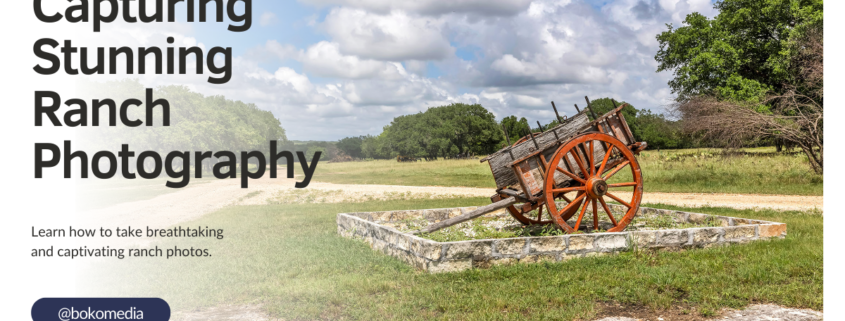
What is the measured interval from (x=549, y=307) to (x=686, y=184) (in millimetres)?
18669

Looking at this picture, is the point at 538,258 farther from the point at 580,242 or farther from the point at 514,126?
the point at 514,126

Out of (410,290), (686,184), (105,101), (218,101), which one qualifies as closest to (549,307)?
(410,290)

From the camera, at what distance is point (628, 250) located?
8.27 meters

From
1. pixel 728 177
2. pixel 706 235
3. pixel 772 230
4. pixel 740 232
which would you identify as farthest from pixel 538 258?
pixel 728 177

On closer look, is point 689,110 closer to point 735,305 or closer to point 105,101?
point 735,305

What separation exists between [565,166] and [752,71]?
2324 cm

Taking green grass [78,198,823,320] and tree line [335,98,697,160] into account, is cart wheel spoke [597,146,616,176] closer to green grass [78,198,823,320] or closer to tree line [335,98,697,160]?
green grass [78,198,823,320]

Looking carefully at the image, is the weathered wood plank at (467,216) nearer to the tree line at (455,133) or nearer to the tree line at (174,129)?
the tree line at (174,129)

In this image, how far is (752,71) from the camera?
1071 inches

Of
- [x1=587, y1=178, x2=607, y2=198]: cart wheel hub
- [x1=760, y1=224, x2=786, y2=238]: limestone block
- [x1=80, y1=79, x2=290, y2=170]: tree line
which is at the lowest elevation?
[x1=760, y1=224, x2=786, y2=238]: limestone block

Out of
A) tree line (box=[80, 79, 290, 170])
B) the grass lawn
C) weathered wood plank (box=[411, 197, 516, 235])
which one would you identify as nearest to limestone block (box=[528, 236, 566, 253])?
weathered wood plank (box=[411, 197, 516, 235])

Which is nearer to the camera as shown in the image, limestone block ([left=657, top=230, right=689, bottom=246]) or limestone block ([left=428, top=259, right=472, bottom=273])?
limestone block ([left=428, top=259, right=472, bottom=273])

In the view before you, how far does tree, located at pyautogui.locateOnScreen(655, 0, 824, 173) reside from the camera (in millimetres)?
19500

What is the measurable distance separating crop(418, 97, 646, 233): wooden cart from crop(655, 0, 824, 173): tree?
1242 centimetres
